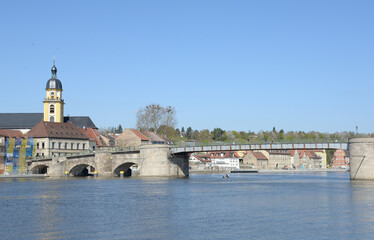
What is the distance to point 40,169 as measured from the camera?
11412cm

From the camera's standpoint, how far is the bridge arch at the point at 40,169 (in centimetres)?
11138

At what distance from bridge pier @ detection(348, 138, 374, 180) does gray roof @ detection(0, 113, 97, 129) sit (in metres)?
90.2

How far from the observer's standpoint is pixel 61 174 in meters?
105

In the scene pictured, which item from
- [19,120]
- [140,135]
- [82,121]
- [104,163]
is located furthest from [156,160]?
[19,120]

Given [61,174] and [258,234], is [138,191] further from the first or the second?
[61,174]

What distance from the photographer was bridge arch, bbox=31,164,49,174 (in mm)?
111375

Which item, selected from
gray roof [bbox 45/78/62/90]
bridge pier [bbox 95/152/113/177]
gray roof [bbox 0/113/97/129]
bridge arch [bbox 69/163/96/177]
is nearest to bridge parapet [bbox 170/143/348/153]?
bridge pier [bbox 95/152/113/177]

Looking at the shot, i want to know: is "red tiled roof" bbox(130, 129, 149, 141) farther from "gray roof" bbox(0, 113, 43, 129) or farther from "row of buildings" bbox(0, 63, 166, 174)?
"gray roof" bbox(0, 113, 43, 129)

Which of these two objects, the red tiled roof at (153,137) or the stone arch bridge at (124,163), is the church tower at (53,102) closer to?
the red tiled roof at (153,137)

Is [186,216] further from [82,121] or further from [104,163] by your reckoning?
[82,121]

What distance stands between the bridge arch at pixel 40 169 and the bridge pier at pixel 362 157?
199ft

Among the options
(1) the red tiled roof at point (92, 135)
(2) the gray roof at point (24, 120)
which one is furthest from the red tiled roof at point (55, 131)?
(2) the gray roof at point (24, 120)

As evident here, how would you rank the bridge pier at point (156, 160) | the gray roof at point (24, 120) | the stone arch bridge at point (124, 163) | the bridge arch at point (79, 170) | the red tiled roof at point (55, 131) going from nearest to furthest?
the bridge pier at point (156, 160), the stone arch bridge at point (124, 163), the bridge arch at point (79, 170), the red tiled roof at point (55, 131), the gray roof at point (24, 120)

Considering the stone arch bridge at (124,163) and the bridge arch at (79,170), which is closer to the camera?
the stone arch bridge at (124,163)
